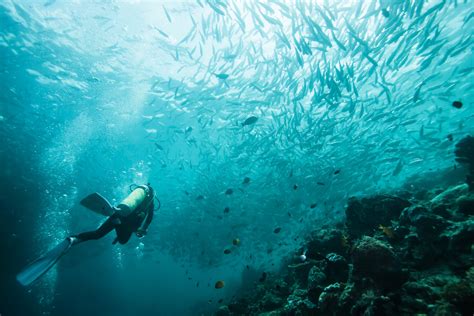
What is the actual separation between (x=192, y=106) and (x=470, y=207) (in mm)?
15982

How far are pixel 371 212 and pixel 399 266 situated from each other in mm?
3139

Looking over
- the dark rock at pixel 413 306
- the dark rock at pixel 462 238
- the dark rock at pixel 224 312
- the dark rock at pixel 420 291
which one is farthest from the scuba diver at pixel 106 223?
the dark rock at pixel 462 238

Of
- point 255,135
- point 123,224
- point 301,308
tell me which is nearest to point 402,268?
point 301,308

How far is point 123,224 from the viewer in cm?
591

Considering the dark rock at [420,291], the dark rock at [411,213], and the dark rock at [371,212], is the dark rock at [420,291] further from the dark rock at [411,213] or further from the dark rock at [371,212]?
the dark rock at [371,212]

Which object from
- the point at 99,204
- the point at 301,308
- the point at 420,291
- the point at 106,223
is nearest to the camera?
the point at 420,291

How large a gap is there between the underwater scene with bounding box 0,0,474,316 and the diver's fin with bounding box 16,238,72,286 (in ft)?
A: 0.13

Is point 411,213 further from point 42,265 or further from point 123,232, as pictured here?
point 42,265

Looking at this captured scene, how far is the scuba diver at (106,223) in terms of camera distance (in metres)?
4.89

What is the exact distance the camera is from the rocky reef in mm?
3436

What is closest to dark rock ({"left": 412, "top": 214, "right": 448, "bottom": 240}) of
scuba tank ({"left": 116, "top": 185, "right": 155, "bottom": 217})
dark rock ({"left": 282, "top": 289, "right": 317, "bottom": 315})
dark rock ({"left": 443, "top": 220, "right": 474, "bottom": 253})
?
dark rock ({"left": 443, "top": 220, "right": 474, "bottom": 253})

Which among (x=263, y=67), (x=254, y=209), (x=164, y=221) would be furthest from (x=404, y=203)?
(x=164, y=221)

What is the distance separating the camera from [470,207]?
5363mm

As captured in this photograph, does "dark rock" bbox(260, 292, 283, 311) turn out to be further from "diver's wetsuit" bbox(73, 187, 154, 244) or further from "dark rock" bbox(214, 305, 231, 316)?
"diver's wetsuit" bbox(73, 187, 154, 244)
